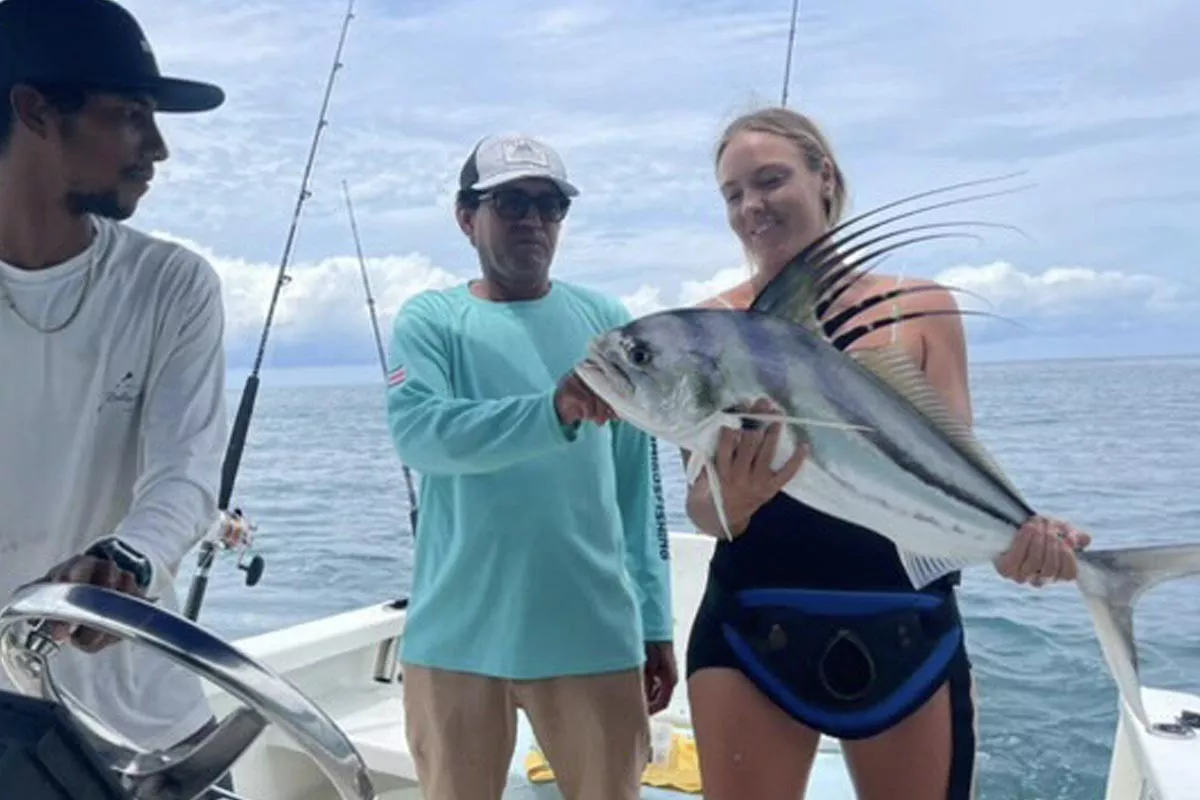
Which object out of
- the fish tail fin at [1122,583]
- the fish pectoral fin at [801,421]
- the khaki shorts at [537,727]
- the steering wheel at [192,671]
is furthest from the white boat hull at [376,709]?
the steering wheel at [192,671]

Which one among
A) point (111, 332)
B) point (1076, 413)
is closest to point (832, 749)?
point (111, 332)

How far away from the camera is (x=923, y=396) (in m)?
1.64

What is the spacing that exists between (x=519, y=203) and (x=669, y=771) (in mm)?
1659

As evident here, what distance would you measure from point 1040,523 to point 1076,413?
1337 cm

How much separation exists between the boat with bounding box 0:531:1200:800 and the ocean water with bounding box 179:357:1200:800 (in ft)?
2.52

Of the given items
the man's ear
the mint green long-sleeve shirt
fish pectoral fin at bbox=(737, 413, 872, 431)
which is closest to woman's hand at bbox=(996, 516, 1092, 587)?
fish pectoral fin at bbox=(737, 413, 872, 431)

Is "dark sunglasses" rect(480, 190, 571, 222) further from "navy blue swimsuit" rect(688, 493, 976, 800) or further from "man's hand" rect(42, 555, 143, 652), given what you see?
"man's hand" rect(42, 555, 143, 652)

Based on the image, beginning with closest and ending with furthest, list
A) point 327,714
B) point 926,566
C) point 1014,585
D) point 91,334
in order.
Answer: point 327,714, point 91,334, point 926,566, point 1014,585

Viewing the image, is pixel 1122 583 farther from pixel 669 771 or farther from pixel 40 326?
pixel 669 771

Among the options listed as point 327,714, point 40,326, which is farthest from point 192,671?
point 40,326

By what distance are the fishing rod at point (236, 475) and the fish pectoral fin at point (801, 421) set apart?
1.17m

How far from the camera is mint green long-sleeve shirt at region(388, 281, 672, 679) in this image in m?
2.15

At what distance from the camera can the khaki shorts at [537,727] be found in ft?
7.15

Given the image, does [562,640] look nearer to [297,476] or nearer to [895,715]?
[895,715]
